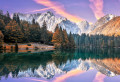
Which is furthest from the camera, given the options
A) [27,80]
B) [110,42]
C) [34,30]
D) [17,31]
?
[110,42]

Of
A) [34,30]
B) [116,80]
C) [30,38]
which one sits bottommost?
[116,80]

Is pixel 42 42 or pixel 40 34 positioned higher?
pixel 40 34

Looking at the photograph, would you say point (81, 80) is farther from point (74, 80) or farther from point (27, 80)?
point (27, 80)

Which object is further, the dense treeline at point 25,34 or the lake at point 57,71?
the dense treeline at point 25,34

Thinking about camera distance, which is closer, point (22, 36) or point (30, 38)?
point (22, 36)

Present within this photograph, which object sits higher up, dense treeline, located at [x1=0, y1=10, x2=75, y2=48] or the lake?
dense treeline, located at [x1=0, y1=10, x2=75, y2=48]

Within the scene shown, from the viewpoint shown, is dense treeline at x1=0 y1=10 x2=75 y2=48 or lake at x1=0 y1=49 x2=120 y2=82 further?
dense treeline at x1=0 y1=10 x2=75 y2=48

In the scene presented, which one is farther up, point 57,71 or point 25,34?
point 25,34

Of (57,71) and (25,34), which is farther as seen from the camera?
(25,34)

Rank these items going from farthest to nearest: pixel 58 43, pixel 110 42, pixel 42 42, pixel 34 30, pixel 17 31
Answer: pixel 110 42 < pixel 42 42 < pixel 34 30 < pixel 58 43 < pixel 17 31

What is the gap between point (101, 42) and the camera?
185500 millimetres

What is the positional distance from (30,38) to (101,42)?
129m

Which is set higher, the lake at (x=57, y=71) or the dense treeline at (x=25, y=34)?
the dense treeline at (x=25, y=34)

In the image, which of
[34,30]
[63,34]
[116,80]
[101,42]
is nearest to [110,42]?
[101,42]
